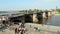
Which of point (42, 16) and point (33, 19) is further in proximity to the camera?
point (42, 16)

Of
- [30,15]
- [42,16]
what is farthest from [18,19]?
[42,16]

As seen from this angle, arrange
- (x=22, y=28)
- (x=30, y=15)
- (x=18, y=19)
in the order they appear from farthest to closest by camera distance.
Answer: (x=30, y=15), (x=18, y=19), (x=22, y=28)

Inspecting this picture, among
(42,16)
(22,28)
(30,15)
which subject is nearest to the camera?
(22,28)

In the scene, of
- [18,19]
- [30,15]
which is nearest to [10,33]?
[18,19]

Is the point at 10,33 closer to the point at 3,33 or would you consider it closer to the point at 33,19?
the point at 3,33

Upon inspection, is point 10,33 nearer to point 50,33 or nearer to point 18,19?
point 50,33

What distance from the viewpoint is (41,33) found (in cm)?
1586

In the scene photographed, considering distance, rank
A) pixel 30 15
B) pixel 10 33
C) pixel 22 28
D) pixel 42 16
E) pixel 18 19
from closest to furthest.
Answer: pixel 22 28 < pixel 10 33 < pixel 18 19 < pixel 30 15 < pixel 42 16

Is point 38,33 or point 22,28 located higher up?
point 22,28

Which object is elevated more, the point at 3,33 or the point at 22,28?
the point at 22,28

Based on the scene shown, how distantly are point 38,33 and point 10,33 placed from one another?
286cm

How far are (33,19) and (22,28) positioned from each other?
48.4 meters

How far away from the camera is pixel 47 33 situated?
15727 mm

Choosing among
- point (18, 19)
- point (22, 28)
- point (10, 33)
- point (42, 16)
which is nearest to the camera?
point (22, 28)
